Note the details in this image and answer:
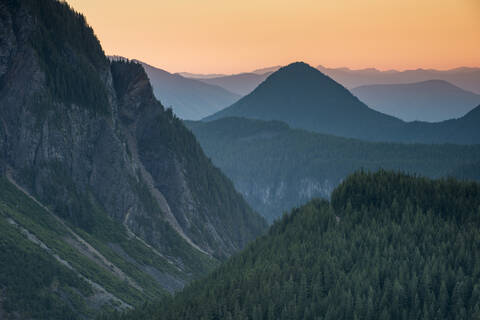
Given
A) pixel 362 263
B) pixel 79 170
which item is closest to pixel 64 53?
pixel 79 170

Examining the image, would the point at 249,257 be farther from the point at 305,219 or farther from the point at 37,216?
the point at 37,216

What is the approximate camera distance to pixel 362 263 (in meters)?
117

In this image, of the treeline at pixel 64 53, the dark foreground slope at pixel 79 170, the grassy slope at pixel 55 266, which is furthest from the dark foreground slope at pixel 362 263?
the treeline at pixel 64 53

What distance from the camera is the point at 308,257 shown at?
395ft

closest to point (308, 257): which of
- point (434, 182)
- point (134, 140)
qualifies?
point (434, 182)

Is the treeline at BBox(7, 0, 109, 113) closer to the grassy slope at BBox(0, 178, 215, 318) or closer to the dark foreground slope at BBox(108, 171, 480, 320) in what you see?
the grassy slope at BBox(0, 178, 215, 318)

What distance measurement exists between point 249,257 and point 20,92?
60.9m

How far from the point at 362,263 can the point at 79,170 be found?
75077 millimetres

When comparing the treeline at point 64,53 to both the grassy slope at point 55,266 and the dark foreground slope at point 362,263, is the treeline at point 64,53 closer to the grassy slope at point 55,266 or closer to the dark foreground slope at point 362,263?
the grassy slope at point 55,266

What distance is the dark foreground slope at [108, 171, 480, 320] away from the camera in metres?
106

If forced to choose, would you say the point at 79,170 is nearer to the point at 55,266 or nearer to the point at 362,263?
the point at 55,266

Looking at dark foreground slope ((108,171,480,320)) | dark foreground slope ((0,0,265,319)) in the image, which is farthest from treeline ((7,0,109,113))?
dark foreground slope ((108,171,480,320))

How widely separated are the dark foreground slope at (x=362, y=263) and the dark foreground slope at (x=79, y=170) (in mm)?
22662

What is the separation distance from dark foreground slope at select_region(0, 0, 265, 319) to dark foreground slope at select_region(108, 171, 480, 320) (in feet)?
74.4
